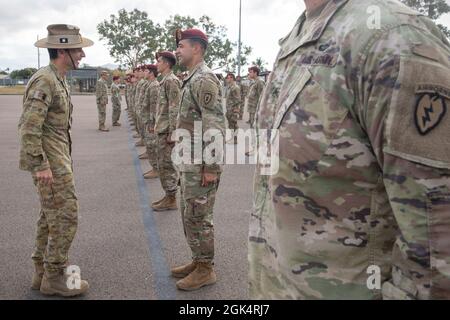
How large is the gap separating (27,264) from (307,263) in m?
3.36

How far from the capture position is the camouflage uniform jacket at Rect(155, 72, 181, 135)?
5.93 m

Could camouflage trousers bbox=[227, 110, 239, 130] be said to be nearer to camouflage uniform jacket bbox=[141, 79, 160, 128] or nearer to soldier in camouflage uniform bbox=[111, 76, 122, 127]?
camouflage uniform jacket bbox=[141, 79, 160, 128]

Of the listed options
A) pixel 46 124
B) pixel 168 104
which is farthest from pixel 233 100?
pixel 46 124

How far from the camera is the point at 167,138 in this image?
6.02 meters

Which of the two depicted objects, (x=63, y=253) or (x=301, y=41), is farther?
(x=63, y=253)

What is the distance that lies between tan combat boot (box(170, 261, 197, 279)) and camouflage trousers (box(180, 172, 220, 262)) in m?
0.09

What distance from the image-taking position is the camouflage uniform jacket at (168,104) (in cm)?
593

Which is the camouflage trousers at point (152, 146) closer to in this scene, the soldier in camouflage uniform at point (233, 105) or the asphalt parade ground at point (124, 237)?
the asphalt parade ground at point (124, 237)

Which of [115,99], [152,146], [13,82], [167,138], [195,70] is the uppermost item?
[13,82]

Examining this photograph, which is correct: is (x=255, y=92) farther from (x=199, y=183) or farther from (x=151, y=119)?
(x=199, y=183)

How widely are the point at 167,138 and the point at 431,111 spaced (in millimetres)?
5245

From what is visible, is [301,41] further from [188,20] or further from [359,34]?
[188,20]

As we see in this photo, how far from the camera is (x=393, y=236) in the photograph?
3.70 feet
